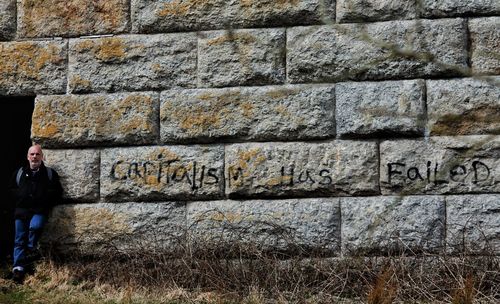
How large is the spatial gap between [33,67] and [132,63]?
1.01 m

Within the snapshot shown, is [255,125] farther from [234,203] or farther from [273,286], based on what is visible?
[273,286]

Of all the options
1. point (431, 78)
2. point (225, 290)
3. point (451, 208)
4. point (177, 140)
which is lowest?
point (225, 290)

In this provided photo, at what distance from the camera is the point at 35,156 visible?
26.8ft

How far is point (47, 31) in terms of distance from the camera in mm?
8438

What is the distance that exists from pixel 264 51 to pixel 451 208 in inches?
86.8

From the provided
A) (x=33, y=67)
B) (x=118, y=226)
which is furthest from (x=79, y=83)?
(x=118, y=226)

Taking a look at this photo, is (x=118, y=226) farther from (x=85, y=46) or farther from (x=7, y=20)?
(x=7, y=20)

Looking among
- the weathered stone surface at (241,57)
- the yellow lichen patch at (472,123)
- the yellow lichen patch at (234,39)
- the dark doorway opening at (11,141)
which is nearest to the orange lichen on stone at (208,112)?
the weathered stone surface at (241,57)

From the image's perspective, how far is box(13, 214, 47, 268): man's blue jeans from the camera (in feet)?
26.9

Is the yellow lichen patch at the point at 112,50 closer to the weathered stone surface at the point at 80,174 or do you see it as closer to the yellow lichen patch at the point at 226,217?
the weathered stone surface at the point at 80,174

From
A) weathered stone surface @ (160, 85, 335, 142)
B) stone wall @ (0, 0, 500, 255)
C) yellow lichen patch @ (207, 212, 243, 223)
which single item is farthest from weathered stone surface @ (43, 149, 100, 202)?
yellow lichen patch @ (207, 212, 243, 223)

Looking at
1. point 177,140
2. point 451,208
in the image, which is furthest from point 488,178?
point 177,140

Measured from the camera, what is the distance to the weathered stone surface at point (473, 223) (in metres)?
7.40

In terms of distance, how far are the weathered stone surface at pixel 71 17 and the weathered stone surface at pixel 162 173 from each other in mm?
1211
